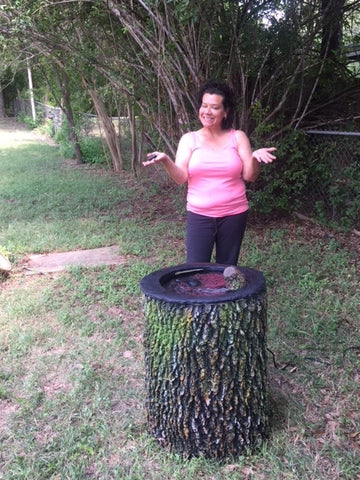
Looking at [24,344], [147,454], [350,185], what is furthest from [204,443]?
[350,185]

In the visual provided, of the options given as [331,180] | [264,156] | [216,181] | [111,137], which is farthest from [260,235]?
[111,137]

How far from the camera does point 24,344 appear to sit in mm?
3592

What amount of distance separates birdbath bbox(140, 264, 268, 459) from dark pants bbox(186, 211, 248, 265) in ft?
2.00

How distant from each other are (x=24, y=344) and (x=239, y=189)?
6.68 ft

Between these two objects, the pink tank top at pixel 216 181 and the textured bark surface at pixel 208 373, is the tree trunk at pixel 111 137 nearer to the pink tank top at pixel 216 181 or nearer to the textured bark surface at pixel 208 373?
the pink tank top at pixel 216 181

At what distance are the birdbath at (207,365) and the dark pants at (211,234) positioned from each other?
61 cm

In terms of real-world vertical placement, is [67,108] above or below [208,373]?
above

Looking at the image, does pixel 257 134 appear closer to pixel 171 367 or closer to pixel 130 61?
pixel 130 61

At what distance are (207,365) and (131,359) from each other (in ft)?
4.16

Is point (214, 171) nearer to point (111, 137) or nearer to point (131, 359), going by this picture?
point (131, 359)

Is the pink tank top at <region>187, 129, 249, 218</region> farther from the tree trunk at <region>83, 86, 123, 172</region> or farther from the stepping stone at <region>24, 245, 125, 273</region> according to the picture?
the tree trunk at <region>83, 86, 123, 172</region>

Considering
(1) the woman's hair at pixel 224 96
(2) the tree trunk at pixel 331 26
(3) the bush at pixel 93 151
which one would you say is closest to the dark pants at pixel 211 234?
(1) the woman's hair at pixel 224 96

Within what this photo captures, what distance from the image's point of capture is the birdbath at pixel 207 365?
2.22 meters

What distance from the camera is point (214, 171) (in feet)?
9.59
